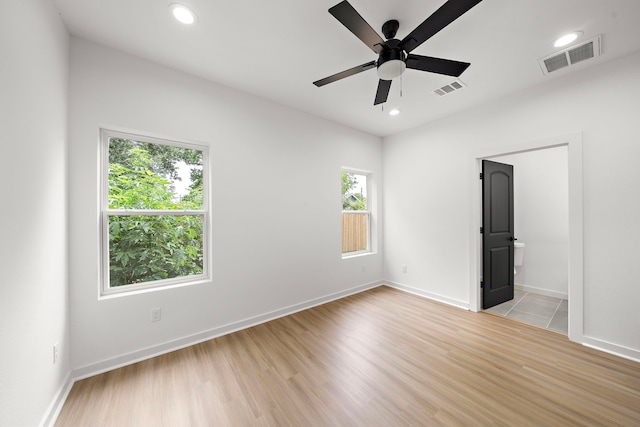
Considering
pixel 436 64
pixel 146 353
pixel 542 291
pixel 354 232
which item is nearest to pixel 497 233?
pixel 542 291

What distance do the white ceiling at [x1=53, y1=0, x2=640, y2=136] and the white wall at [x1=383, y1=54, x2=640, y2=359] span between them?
0.28 meters

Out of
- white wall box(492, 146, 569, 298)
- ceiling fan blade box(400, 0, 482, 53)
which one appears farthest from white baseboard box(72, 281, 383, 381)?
white wall box(492, 146, 569, 298)

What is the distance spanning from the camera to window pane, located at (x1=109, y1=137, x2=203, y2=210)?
223 cm

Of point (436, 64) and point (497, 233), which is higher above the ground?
point (436, 64)

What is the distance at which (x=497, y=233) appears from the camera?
11.4 ft

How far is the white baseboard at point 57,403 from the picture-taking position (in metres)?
1.49

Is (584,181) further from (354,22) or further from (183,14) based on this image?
(183,14)

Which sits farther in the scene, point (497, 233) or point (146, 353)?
point (497, 233)

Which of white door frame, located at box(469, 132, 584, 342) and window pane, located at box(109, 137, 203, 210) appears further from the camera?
white door frame, located at box(469, 132, 584, 342)

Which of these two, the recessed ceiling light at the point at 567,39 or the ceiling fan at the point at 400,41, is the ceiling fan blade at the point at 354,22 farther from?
the recessed ceiling light at the point at 567,39

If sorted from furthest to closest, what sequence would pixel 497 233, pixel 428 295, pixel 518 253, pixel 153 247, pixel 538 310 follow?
pixel 518 253 → pixel 428 295 → pixel 497 233 → pixel 538 310 → pixel 153 247

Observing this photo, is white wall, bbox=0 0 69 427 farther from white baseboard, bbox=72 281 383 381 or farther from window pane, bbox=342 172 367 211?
window pane, bbox=342 172 367 211

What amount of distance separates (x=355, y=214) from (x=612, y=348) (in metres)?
3.21

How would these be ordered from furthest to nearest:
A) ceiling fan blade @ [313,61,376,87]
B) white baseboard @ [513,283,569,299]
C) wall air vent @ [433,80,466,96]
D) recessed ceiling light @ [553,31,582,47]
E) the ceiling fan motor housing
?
white baseboard @ [513,283,569,299] < wall air vent @ [433,80,466,96] < recessed ceiling light @ [553,31,582,47] < ceiling fan blade @ [313,61,376,87] < the ceiling fan motor housing
